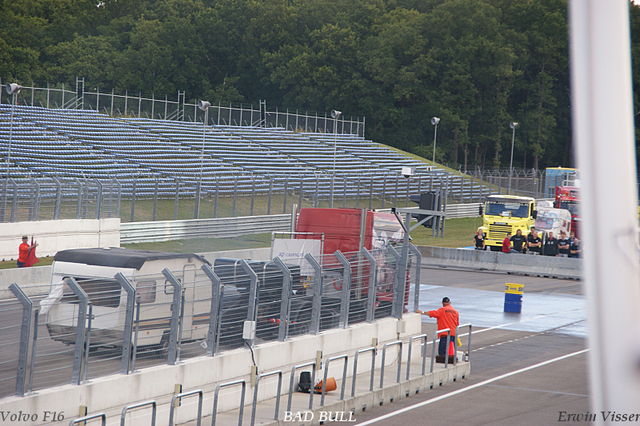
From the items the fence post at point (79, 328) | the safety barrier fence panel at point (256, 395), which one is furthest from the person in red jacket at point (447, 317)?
the fence post at point (79, 328)

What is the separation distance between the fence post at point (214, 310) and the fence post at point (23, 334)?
2793 millimetres

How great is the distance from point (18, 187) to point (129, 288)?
685 inches

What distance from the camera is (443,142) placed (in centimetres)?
9906

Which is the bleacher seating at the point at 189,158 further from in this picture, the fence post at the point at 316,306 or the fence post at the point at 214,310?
the fence post at the point at 214,310

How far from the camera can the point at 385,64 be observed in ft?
319

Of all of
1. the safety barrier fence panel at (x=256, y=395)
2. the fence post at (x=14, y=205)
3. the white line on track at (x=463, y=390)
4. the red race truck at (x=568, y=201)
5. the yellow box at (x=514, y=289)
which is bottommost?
the white line on track at (x=463, y=390)

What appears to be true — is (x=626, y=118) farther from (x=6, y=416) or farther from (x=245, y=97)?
(x=245, y=97)

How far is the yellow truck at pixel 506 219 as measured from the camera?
37.0 meters

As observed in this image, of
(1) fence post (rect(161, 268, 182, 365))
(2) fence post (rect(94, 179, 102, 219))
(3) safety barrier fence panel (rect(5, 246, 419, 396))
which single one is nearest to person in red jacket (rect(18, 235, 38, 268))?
(2) fence post (rect(94, 179, 102, 219))

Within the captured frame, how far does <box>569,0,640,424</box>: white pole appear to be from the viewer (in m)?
2.06

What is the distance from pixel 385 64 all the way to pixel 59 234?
76.0 metres

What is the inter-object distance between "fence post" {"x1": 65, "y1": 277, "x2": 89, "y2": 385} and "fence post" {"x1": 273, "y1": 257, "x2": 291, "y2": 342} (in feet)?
11.8

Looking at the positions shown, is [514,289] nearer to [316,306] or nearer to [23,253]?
[316,306]

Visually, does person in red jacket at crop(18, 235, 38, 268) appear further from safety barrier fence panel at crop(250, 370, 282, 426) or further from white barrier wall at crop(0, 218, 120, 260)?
safety barrier fence panel at crop(250, 370, 282, 426)
